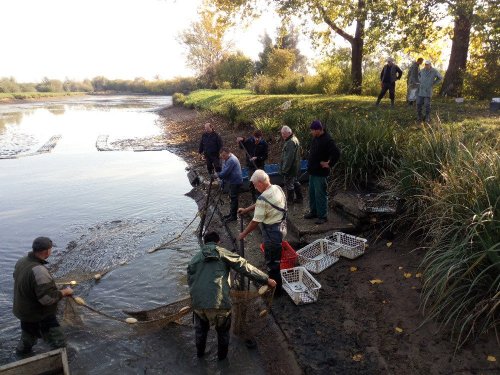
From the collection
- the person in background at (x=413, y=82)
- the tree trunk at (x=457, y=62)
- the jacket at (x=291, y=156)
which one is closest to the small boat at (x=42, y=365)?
the jacket at (x=291, y=156)

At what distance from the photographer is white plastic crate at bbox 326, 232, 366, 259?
6504 mm

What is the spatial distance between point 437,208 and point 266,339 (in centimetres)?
327

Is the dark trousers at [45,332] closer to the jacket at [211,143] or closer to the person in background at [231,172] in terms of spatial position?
the person in background at [231,172]

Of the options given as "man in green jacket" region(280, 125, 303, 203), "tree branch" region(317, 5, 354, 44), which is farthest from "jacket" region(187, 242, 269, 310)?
"tree branch" region(317, 5, 354, 44)

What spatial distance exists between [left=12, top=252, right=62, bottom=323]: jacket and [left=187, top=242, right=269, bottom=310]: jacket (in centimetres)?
172

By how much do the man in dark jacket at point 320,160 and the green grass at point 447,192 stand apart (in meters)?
1.34

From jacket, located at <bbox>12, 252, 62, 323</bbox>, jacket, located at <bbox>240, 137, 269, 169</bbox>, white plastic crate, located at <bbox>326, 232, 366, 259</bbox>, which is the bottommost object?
white plastic crate, located at <bbox>326, 232, 366, 259</bbox>

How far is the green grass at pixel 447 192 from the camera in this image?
4297 mm

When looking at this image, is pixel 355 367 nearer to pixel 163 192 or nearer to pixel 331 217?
pixel 331 217

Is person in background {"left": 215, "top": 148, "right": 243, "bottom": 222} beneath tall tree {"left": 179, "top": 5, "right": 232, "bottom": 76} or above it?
beneath

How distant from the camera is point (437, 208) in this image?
18.8ft

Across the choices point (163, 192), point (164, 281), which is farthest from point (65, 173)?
point (164, 281)

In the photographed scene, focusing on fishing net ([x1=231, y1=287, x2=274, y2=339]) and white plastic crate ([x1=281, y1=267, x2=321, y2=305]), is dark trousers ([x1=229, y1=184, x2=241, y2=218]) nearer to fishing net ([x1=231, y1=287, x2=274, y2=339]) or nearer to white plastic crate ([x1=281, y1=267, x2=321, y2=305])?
white plastic crate ([x1=281, y1=267, x2=321, y2=305])

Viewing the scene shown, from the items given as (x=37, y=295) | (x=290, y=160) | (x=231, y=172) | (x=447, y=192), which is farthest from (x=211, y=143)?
(x=37, y=295)
